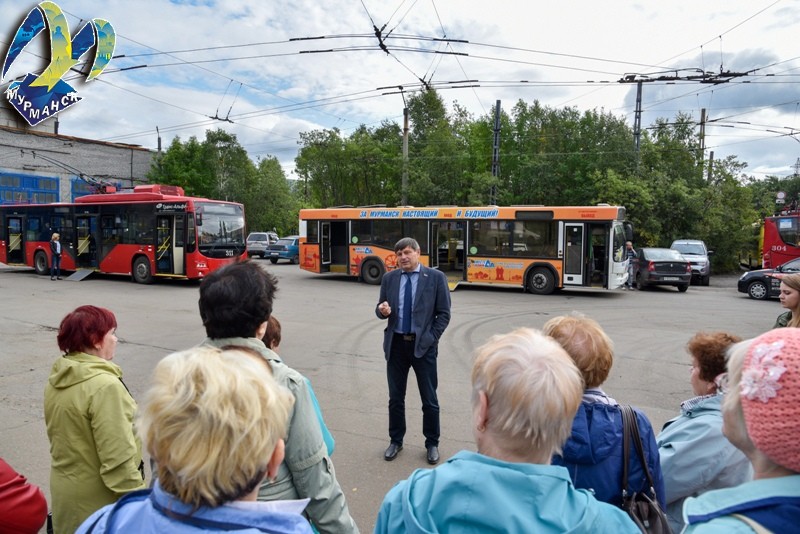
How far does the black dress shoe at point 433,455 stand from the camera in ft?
15.3

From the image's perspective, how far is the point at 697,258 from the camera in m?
22.1

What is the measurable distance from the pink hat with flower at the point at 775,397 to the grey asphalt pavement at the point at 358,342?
3.01m

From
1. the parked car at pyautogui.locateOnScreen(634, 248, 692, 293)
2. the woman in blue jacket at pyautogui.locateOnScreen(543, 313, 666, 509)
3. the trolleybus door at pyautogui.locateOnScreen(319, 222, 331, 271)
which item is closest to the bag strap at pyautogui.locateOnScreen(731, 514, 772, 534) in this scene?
the woman in blue jacket at pyautogui.locateOnScreen(543, 313, 666, 509)

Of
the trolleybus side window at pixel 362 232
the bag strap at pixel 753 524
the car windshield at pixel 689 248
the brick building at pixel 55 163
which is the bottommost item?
the bag strap at pixel 753 524

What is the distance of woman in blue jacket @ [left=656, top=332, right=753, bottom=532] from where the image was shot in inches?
88.0

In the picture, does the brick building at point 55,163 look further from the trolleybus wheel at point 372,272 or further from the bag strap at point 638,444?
the bag strap at point 638,444

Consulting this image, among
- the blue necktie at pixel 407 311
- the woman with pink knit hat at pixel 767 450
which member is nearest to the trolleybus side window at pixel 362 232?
the blue necktie at pixel 407 311

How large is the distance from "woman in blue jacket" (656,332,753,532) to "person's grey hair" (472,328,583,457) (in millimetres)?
1089

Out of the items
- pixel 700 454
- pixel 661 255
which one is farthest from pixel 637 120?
pixel 700 454

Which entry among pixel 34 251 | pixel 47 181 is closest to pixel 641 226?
pixel 34 251

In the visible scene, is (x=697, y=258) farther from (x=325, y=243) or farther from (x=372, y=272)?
(x=325, y=243)

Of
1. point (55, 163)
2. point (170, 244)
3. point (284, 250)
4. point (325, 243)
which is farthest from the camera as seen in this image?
point (55, 163)

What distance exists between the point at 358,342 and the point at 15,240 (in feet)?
69.4

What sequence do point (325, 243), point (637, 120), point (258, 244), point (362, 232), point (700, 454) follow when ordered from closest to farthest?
point (700, 454) < point (362, 232) < point (325, 243) < point (637, 120) < point (258, 244)
